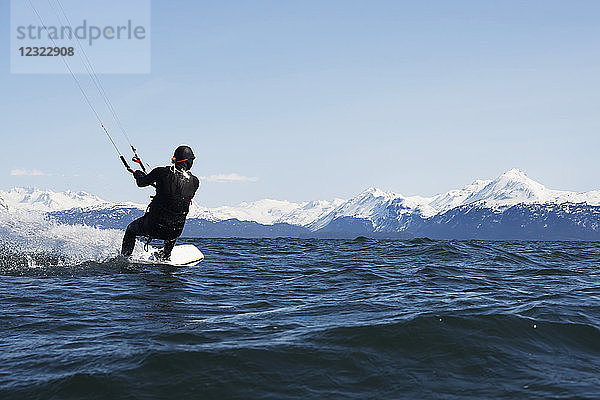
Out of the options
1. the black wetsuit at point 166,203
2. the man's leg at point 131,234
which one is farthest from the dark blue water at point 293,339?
the man's leg at point 131,234

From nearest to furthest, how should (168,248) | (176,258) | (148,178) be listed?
1. (148,178)
2. (168,248)
3. (176,258)

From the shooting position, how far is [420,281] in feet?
41.7

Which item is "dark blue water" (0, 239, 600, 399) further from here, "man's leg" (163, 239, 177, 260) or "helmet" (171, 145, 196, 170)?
"helmet" (171, 145, 196, 170)

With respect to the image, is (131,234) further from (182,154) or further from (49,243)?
(49,243)

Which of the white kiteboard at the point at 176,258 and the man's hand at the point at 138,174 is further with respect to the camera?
the white kiteboard at the point at 176,258

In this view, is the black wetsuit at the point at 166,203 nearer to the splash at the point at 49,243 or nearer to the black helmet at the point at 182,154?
the black helmet at the point at 182,154

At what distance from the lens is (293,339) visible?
6.61 meters

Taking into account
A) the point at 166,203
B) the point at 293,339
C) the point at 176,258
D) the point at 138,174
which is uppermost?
the point at 138,174

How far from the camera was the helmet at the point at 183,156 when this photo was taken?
1400 centimetres

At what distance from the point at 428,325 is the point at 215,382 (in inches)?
138

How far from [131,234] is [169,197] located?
6.71 feet

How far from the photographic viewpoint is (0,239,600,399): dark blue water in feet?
16.4

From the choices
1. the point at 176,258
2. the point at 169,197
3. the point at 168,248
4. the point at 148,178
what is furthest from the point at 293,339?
the point at 176,258

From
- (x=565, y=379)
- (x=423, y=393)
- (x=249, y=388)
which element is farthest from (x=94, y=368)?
(x=565, y=379)
